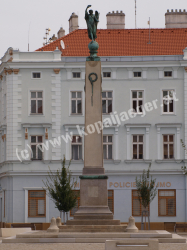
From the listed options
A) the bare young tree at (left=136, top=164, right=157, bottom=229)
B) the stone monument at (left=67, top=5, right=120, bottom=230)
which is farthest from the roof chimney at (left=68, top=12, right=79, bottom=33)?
the stone monument at (left=67, top=5, right=120, bottom=230)

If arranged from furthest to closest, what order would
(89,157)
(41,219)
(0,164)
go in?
(0,164) → (41,219) → (89,157)

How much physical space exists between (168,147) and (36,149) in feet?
28.3

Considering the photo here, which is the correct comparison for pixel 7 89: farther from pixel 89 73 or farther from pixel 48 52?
pixel 89 73

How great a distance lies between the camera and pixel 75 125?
43.7 metres

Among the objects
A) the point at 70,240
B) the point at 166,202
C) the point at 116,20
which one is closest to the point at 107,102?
the point at 166,202

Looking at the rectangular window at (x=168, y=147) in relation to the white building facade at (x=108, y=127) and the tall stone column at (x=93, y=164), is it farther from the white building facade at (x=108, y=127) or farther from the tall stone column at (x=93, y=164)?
the tall stone column at (x=93, y=164)

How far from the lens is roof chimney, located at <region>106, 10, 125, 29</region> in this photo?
1944 inches

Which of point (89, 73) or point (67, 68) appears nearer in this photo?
point (89, 73)

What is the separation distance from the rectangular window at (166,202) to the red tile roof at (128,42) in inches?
374

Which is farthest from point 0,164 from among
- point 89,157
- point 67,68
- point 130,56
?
point 89,157

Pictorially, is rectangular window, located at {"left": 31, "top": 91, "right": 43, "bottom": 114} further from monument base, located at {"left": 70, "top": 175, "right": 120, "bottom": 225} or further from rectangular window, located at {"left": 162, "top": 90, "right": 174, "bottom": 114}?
monument base, located at {"left": 70, "top": 175, "right": 120, "bottom": 225}

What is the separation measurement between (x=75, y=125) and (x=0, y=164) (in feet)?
20.9

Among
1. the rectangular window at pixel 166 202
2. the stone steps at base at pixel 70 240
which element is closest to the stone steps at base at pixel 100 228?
the stone steps at base at pixel 70 240

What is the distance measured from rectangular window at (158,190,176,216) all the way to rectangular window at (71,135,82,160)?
19.0 feet
